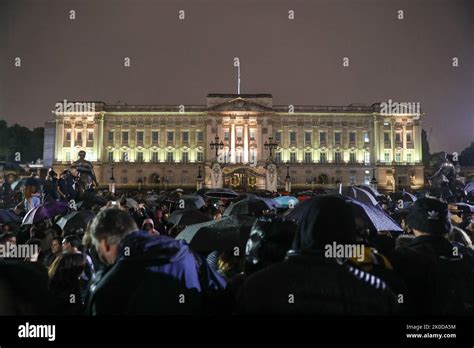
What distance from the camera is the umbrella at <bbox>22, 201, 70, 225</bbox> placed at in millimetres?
8508

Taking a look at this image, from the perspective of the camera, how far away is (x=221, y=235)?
5363mm

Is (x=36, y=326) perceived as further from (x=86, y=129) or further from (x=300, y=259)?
(x=86, y=129)

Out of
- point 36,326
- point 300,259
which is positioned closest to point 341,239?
point 300,259

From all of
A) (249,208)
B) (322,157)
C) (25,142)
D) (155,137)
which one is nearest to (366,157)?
(322,157)

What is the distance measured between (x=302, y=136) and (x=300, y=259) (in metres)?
66.8

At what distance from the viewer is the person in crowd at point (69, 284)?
4.49 metres

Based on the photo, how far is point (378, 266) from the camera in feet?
12.5

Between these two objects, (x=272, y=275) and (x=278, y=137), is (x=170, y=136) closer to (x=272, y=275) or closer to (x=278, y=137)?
(x=278, y=137)

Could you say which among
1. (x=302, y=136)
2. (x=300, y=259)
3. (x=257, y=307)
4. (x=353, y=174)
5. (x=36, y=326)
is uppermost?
(x=302, y=136)

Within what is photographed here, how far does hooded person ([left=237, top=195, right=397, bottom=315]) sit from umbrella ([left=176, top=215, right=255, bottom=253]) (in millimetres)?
1753

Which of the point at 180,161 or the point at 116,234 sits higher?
the point at 180,161
